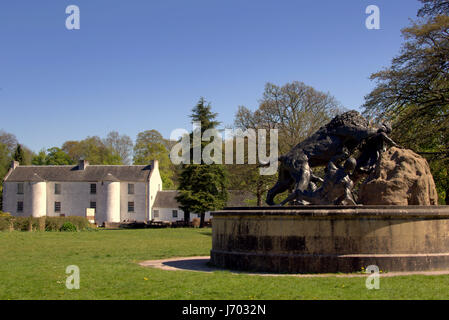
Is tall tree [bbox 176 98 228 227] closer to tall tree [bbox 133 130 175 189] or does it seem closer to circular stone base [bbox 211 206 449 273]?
tall tree [bbox 133 130 175 189]

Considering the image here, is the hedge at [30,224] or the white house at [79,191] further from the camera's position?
the white house at [79,191]

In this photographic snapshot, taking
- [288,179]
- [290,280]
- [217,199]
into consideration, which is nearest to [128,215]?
[217,199]

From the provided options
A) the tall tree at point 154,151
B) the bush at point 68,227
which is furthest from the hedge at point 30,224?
the tall tree at point 154,151

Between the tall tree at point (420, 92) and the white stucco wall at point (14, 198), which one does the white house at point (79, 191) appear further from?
the tall tree at point (420, 92)

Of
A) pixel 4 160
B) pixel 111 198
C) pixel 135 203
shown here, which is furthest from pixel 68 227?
pixel 4 160

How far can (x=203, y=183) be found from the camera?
170 ft

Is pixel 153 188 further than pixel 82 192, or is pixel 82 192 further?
pixel 153 188

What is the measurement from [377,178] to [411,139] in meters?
13.5

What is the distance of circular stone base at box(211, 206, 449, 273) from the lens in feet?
37.6

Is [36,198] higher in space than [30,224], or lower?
higher

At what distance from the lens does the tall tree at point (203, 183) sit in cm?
5122

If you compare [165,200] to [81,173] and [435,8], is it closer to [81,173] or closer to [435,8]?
[81,173]

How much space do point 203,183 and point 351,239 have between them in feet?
133
